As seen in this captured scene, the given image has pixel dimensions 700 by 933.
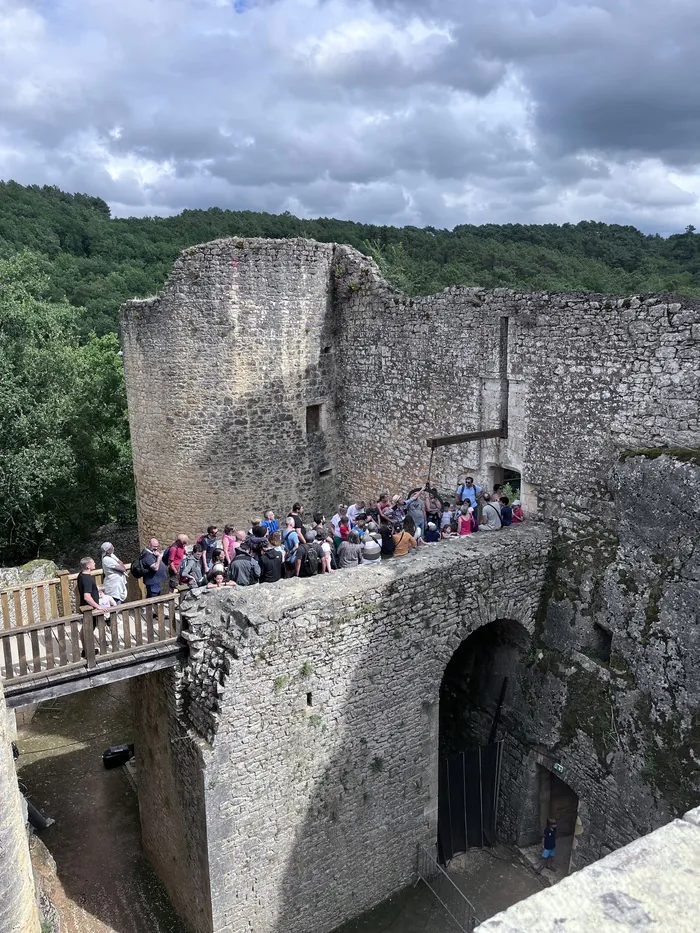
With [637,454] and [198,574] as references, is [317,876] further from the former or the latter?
[637,454]

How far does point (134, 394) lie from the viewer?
48.8ft

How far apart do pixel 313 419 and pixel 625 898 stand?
13.1m

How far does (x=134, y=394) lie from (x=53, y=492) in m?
6.74

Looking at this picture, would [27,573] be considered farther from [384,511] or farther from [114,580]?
[384,511]

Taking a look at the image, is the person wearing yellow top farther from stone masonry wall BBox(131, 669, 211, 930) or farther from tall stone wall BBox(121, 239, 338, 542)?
tall stone wall BBox(121, 239, 338, 542)

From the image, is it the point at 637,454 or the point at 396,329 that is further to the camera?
the point at 396,329

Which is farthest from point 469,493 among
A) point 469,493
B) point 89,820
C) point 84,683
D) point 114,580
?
point 89,820

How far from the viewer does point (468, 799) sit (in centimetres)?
1166

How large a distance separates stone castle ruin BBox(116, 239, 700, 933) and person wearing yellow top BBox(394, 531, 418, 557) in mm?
478

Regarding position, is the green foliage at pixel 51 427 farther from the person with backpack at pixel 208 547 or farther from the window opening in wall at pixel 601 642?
the window opening in wall at pixel 601 642

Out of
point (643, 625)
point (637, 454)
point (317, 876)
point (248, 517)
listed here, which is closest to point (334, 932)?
point (317, 876)

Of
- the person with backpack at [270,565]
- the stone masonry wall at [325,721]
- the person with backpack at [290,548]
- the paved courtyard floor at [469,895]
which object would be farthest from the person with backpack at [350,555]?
the paved courtyard floor at [469,895]

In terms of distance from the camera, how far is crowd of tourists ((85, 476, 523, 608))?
958 centimetres

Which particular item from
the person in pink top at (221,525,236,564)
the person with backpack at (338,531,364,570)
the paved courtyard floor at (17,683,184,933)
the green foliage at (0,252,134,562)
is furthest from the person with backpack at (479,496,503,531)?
the green foliage at (0,252,134,562)
